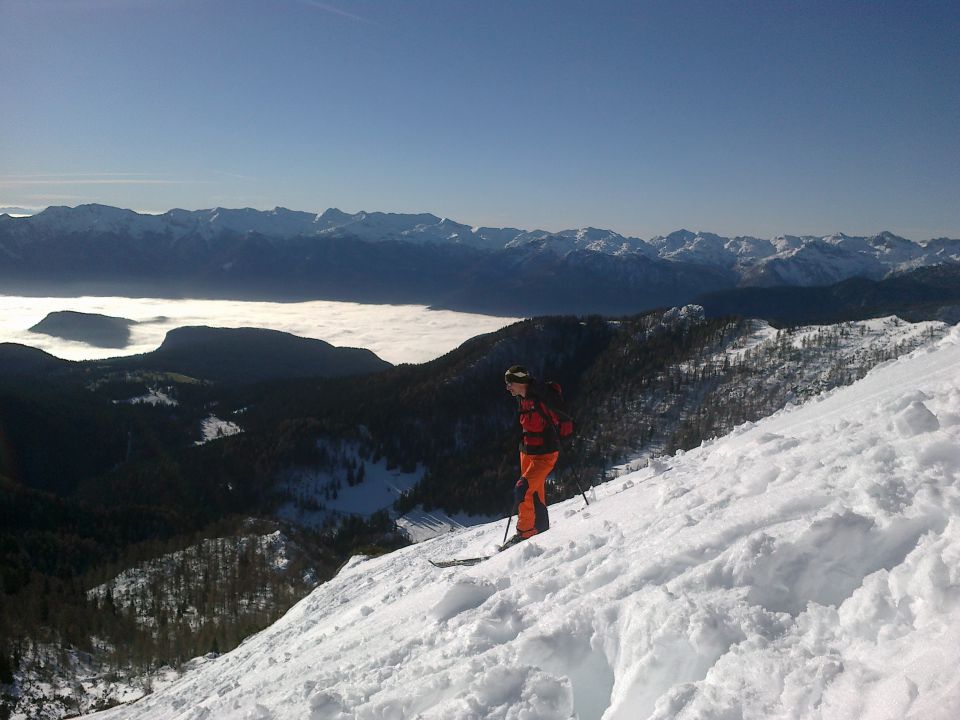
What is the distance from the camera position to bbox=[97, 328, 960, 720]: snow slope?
4.93 metres

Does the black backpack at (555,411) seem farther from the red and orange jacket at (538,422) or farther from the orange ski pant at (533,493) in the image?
the orange ski pant at (533,493)

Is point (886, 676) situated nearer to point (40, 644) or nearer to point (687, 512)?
point (687, 512)

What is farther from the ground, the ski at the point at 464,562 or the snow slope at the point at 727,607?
the snow slope at the point at 727,607

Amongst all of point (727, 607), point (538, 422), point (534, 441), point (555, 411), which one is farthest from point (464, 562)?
point (727, 607)

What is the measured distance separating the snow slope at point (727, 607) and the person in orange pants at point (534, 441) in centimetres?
172

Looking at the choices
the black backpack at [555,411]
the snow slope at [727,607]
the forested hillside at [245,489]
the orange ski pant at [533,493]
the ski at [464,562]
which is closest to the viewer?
the snow slope at [727,607]

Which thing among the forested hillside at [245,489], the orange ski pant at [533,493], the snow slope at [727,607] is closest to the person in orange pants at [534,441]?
the orange ski pant at [533,493]

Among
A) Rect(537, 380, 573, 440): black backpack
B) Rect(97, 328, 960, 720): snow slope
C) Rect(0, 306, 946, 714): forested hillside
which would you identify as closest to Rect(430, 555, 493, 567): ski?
Rect(97, 328, 960, 720): snow slope

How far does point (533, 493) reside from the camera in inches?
495

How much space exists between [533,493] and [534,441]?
141 centimetres

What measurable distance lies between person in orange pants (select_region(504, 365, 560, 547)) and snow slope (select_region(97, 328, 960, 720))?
1721mm

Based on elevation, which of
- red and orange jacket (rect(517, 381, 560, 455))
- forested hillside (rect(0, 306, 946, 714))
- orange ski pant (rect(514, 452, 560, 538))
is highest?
red and orange jacket (rect(517, 381, 560, 455))

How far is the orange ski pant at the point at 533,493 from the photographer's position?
12.2 meters

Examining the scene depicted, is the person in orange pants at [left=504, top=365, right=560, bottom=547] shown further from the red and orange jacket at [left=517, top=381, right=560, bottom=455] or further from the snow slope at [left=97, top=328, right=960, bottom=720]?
the snow slope at [left=97, top=328, right=960, bottom=720]
